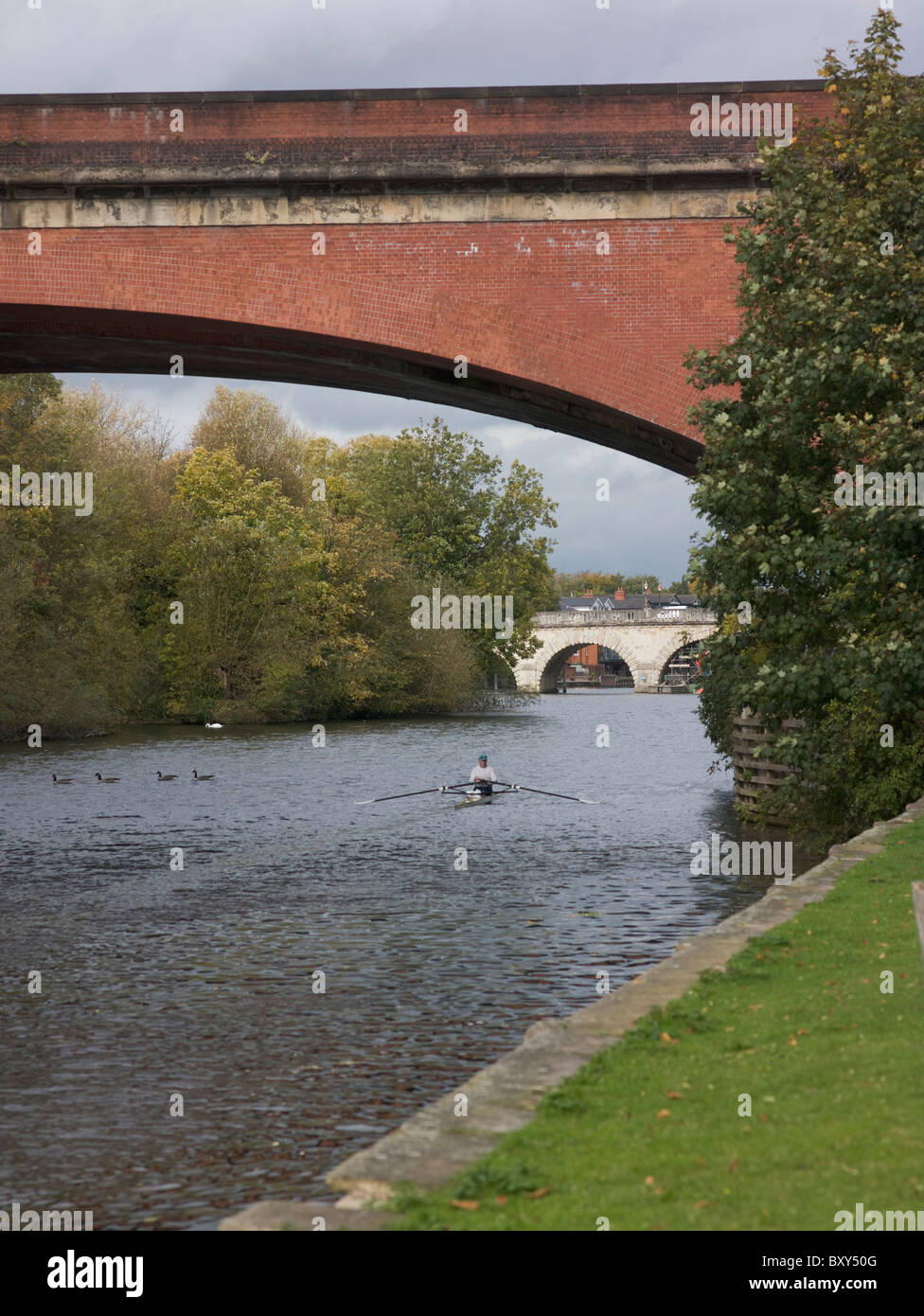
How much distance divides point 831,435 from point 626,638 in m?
101

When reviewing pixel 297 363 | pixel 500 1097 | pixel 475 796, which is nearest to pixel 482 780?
pixel 475 796

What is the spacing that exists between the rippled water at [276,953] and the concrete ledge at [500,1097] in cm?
148

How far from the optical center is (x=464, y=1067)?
8.62m

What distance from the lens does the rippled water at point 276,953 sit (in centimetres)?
727

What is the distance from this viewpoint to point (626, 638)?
Result: 113 metres

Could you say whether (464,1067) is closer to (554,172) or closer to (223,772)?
(554,172)

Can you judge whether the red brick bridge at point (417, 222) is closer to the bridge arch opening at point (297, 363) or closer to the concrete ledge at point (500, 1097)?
the bridge arch opening at point (297, 363)

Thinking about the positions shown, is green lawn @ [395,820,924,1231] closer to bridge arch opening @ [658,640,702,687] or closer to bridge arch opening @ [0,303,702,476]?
bridge arch opening @ [0,303,702,476]

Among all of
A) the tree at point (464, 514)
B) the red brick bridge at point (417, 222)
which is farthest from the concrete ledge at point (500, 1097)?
the tree at point (464, 514)

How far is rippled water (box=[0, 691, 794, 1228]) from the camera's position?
7266 millimetres

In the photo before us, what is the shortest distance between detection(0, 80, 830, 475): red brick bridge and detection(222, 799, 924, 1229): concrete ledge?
7994mm

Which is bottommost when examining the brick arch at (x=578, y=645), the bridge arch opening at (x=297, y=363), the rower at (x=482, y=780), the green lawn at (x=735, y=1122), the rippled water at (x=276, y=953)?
the rippled water at (x=276, y=953)

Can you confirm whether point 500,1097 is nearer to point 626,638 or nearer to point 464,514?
point 464,514
